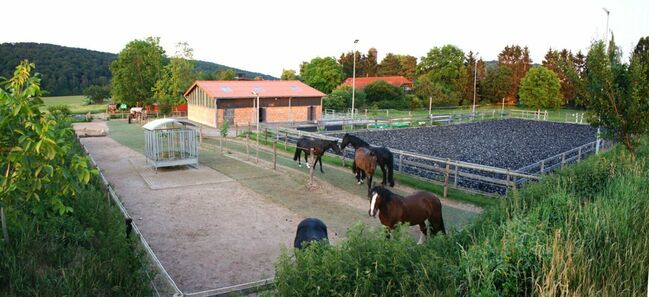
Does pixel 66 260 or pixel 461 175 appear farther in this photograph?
pixel 461 175

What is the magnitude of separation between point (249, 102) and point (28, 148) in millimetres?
30119

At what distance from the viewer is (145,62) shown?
48375 millimetres

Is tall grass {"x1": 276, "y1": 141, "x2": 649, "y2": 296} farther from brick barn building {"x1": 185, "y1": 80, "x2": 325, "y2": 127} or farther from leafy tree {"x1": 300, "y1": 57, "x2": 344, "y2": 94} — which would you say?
leafy tree {"x1": 300, "y1": 57, "x2": 344, "y2": 94}

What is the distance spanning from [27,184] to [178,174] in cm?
1095

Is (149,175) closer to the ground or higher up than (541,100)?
closer to the ground

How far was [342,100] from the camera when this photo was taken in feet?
160

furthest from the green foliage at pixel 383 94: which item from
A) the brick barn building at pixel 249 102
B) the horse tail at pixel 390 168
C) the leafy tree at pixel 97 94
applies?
the horse tail at pixel 390 168

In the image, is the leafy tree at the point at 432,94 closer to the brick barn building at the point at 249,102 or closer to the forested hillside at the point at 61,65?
the brick barn building at the point at 249,102

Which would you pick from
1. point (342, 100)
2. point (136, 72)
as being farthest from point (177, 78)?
point (342, 100)

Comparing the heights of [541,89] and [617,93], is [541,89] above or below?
above

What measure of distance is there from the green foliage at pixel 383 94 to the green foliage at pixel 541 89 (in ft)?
46.2

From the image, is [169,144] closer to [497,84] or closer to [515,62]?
[497,84]

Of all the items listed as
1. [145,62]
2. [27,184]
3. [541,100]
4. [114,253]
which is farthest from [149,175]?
[541,100]

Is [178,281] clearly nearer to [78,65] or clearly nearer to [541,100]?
[541,100]
